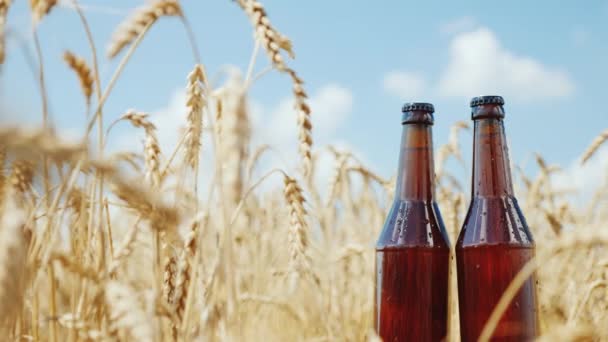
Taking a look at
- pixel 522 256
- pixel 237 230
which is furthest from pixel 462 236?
pixel 237 230

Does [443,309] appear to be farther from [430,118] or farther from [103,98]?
[103,98]

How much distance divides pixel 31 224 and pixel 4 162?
0.12 meters

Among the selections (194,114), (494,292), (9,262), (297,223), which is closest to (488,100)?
(494,292)

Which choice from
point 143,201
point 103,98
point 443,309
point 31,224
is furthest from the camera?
point 443,309

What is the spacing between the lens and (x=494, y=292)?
1.35 metres

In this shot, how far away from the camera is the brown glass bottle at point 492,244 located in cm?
133

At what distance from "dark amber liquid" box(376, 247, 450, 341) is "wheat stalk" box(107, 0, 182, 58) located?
691 millimetres

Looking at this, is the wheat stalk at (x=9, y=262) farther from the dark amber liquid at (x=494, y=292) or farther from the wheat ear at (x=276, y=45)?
the dark amber liquid at (x=494, y=292)

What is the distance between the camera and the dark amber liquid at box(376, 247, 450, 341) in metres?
1.34

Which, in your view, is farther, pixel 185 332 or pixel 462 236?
pixel 462 236

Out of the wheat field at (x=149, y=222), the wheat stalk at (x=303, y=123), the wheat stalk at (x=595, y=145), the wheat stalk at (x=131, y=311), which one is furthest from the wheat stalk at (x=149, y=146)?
the wheat stalk at (x=595, y=145)

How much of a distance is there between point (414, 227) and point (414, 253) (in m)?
0.06

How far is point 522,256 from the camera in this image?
4.51 ft

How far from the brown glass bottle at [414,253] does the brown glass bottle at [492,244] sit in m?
0.05
